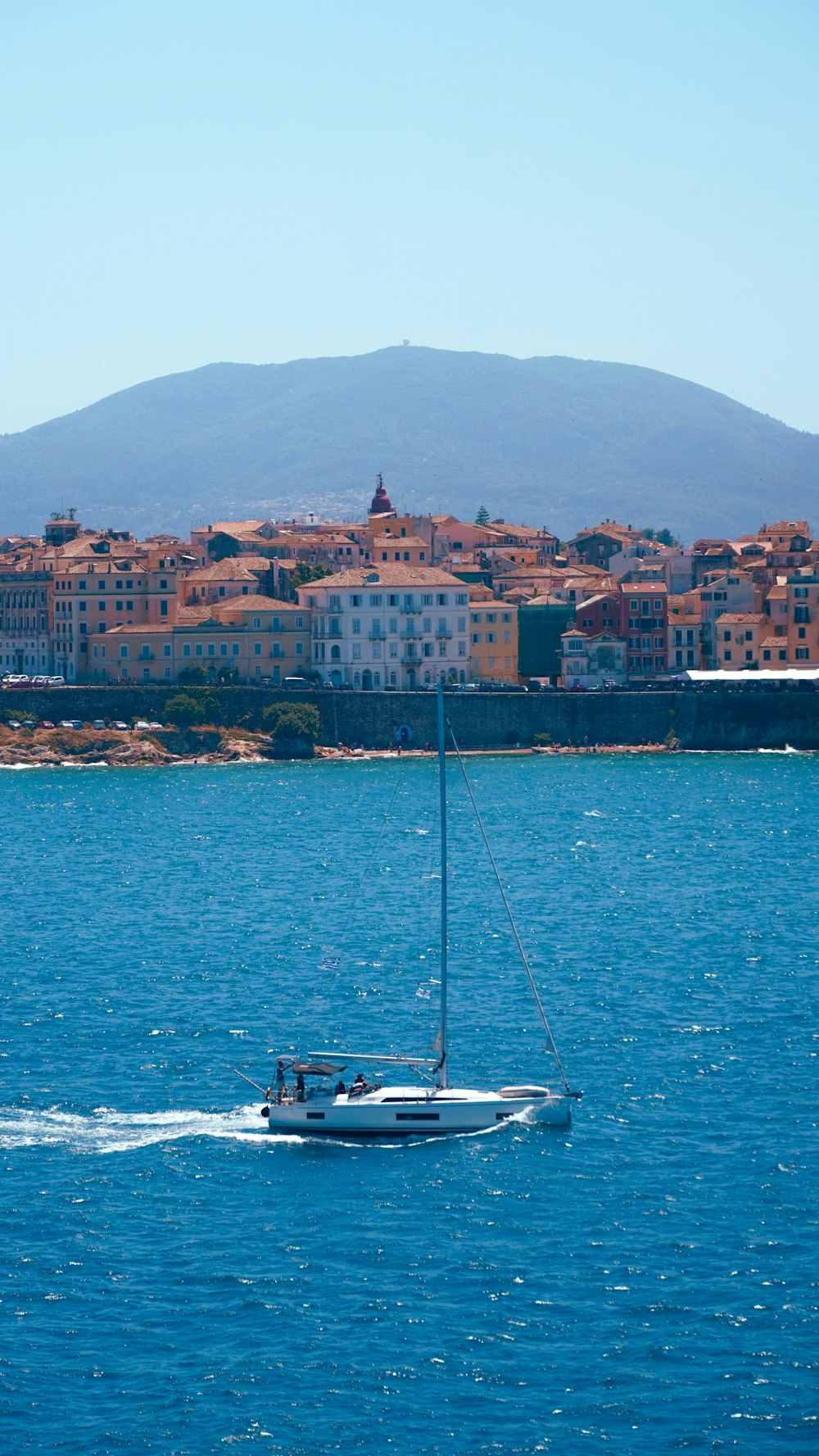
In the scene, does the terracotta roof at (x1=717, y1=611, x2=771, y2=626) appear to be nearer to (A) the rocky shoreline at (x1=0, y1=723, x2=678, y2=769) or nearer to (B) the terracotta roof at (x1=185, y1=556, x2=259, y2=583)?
(A) the rocky shoreline at (x1=0, y1=723, x2=678, y2=769)

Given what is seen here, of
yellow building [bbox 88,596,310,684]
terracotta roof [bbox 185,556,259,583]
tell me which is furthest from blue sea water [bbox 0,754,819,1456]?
terracotta roof [bbox 185,556,259,583]

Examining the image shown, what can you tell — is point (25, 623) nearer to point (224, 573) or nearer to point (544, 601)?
point (224, 573)

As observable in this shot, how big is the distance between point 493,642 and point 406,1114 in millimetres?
96856

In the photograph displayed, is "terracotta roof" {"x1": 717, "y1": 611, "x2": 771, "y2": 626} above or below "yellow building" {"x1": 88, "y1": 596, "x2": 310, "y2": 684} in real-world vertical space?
above

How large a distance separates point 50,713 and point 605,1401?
10231 centimetres

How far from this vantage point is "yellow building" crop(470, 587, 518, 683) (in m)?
135

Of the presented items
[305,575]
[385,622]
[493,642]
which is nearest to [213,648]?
[385,622]

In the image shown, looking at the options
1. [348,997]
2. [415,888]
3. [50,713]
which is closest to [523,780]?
[50,713]

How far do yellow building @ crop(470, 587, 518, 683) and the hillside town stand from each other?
0.07m

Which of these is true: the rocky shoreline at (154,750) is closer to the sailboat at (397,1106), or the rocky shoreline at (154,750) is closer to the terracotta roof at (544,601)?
the terracotta roof at (544,601)

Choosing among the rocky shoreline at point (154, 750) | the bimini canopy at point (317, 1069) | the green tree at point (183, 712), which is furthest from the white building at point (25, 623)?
the bimini canopy at point (317, 1069)

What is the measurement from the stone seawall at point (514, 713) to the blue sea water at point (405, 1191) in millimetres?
54344

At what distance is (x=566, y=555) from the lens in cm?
19038

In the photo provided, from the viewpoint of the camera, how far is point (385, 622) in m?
132
